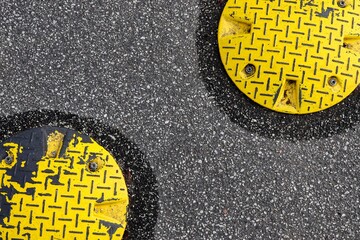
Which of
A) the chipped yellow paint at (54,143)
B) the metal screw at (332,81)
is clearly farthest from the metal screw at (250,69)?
the chipped yellow paint at (54,143)

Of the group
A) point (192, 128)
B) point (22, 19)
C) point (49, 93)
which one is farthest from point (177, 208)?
point (22, 19)

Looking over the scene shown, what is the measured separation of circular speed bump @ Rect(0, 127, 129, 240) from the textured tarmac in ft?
0.66

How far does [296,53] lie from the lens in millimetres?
2656

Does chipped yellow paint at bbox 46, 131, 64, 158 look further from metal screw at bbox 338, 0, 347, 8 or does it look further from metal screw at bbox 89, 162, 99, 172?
metal screw at bbox 338, 0, 347, 8

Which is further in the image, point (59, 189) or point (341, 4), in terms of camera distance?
point (341, 4)

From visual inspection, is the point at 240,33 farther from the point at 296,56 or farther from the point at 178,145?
the point at 178,145

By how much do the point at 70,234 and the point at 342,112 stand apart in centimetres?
155

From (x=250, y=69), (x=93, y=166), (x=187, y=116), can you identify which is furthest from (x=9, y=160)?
(x=250, y=69)

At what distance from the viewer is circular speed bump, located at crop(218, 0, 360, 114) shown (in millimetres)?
2660

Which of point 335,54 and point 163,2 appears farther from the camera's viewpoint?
point 163,2

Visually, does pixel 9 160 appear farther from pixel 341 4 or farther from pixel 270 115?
pixel 341 4

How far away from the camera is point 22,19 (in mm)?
2836

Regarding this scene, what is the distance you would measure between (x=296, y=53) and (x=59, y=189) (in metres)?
1.36

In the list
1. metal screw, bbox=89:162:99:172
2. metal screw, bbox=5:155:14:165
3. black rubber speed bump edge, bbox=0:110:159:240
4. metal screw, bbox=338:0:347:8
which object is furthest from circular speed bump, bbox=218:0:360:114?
metal screw, bbox=5:155:14:165
